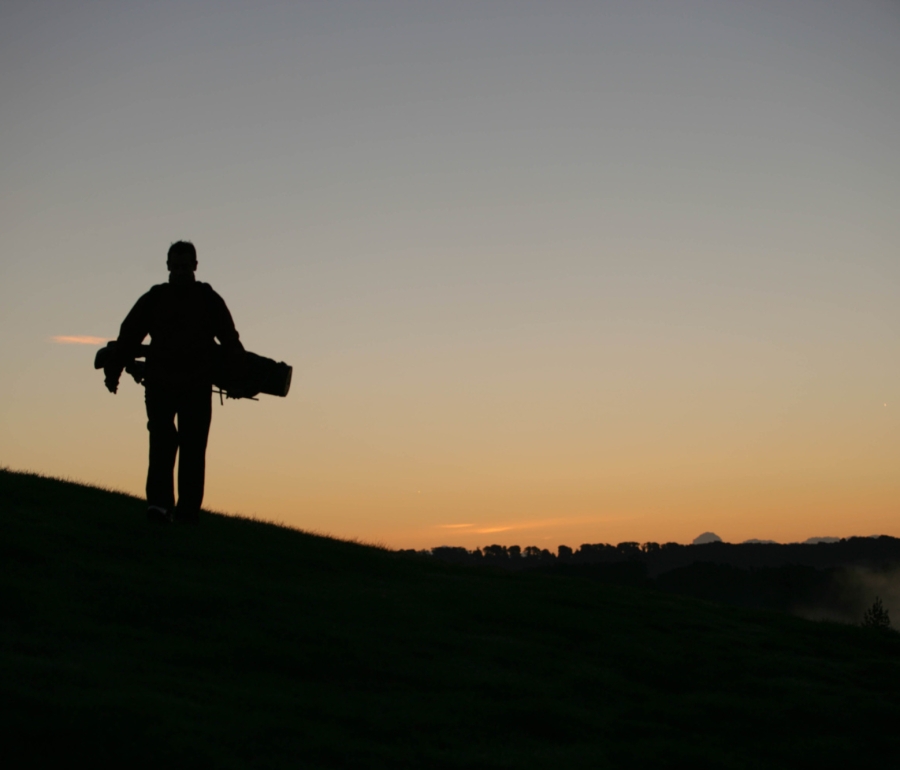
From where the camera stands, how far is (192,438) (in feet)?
35.5

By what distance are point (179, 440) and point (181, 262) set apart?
83.3 inches

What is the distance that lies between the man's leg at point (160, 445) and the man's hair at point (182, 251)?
5.25ft

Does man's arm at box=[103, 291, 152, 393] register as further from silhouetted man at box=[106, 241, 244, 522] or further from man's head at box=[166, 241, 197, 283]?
man's head at box=[166, 241, 197, 283]

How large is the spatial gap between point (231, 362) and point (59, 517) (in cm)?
256

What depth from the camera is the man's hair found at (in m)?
11.0

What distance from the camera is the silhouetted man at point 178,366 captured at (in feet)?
34.9

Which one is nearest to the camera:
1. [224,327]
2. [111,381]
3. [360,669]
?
[360,669]

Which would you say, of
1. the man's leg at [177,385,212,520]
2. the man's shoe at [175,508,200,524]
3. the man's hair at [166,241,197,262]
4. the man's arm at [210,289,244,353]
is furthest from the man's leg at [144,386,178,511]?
the man's hair at [166,241,197,262]

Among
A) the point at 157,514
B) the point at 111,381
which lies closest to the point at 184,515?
the point at 157,514

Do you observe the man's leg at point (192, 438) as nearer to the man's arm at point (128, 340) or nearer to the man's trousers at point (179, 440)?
the man's trousers at point (179, 440)

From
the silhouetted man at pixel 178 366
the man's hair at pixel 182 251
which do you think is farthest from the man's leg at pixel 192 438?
the man's hair at pixel 182 251

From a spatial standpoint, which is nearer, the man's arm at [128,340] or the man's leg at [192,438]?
the man's arm at [128,340]

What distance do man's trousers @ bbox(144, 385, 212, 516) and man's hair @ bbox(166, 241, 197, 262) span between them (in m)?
1.57

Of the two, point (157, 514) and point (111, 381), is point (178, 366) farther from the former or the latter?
point (157, 514)
